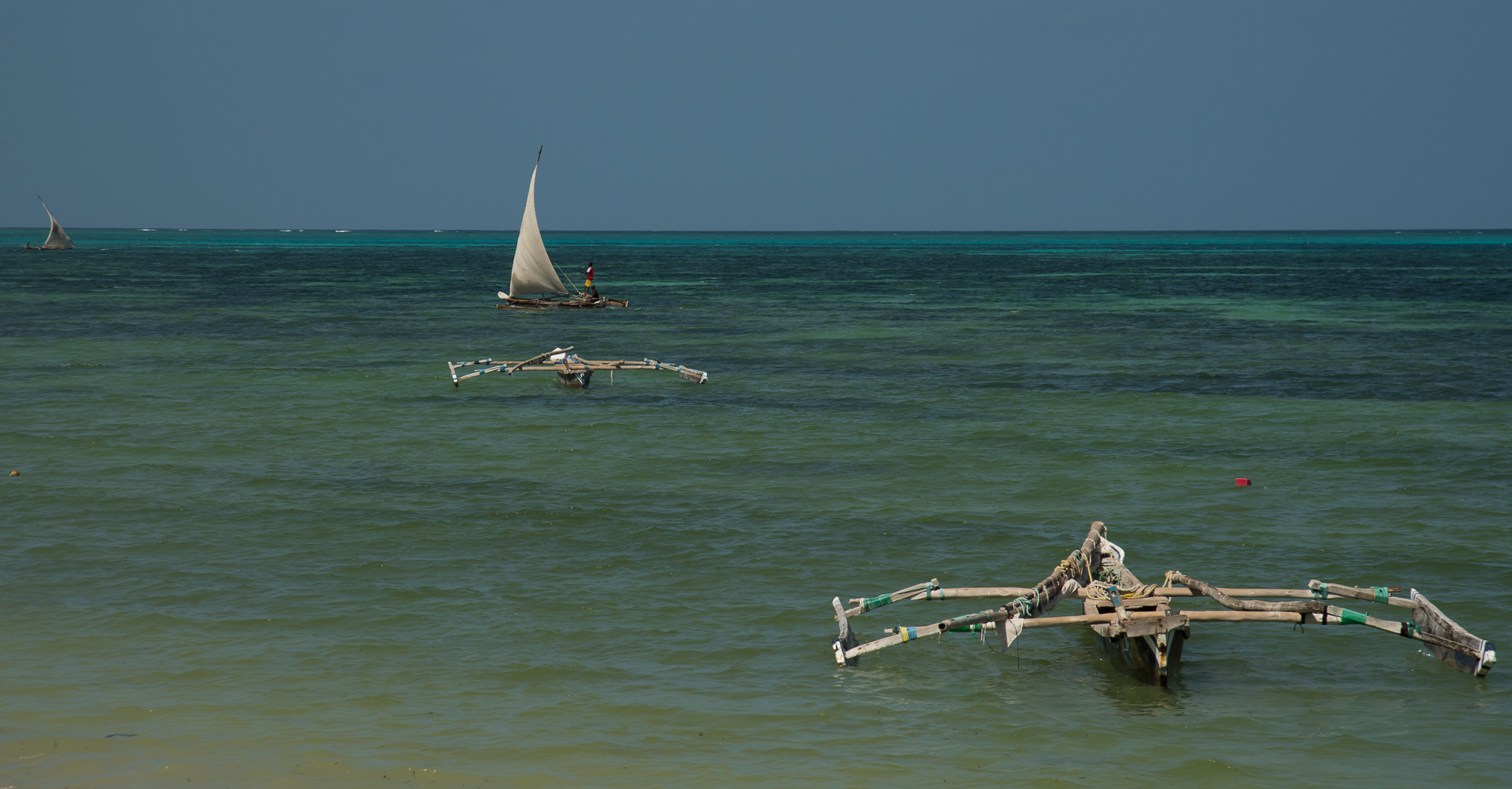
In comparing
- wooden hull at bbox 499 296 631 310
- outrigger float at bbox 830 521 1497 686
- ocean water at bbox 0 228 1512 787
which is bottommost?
ocean water at bbox 0 228 1512 787

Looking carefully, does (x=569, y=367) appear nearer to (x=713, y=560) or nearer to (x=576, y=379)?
(x=576, y=379)

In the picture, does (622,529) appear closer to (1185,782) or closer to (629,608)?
(629,608)

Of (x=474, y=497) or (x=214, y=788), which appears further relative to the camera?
(x=474, y=497)

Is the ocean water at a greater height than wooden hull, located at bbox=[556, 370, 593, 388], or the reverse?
wooden hull, located at bbox=[556, 370, 593, 388]

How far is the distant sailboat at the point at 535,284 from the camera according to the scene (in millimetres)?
59000

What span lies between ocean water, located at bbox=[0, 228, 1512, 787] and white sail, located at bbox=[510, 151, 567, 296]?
21269mm

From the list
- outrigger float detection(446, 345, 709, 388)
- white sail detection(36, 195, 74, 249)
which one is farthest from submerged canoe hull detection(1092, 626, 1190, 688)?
white sail detection(36, 195, 74, 249)

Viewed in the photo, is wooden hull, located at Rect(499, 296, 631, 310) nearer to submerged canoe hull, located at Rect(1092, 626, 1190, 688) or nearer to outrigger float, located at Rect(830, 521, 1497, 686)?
outrigger float, located at Rect(830, 521, 1497, 686)

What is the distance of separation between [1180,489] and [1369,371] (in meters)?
18.7

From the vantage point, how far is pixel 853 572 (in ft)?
49.4

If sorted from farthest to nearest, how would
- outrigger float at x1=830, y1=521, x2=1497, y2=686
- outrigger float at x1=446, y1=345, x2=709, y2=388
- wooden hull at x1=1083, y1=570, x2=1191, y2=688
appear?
outrigger float at x1=446, y1=345, x2=709, y2=388 < outrigger float at x1=830, y1=521, x2=1497, y2=686 < wooden hull at x1=1083, y1=570, x2=1191, y2=688

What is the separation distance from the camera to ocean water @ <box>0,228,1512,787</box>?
402 inches

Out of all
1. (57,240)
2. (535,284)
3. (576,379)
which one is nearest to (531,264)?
(535,284)

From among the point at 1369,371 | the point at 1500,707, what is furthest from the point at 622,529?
the point at 1369,371
